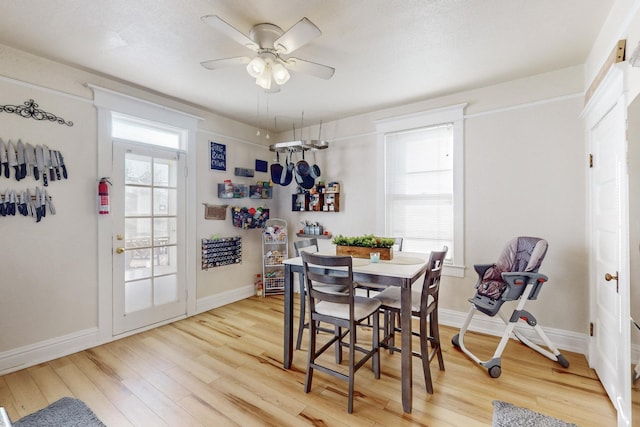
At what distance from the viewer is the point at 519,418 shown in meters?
1.82

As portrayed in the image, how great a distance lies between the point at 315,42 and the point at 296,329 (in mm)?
2698

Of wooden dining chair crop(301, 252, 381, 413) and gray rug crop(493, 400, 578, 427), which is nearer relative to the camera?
gray rug crop(493, 400, 578, 427)

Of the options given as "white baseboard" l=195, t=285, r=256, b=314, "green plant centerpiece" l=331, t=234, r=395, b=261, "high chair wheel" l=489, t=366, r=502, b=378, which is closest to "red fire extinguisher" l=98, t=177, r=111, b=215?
"white baseboard" l=195, t=285, r=256, b=314

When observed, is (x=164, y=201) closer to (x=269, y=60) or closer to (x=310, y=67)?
(x=269, y=60)

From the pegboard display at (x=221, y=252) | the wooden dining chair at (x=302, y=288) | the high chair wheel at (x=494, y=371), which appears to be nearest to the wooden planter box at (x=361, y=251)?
the wooden dining chair at (x=302, y=288)

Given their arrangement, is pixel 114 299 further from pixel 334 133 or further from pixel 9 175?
pixel 334 133

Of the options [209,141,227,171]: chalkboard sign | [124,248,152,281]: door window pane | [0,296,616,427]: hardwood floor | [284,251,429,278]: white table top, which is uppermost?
[209,141,227,171]: chalkboard sign

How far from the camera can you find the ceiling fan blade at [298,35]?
5.52 ft

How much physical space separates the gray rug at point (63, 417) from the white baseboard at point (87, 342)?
77cm

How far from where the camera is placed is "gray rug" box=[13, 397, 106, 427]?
1787mm

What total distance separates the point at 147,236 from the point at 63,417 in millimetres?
1739

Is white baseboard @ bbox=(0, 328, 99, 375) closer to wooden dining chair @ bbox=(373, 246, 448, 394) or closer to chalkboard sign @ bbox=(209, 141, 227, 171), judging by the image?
chalkboard sign @ bbox=(209, 141, 227, 171)

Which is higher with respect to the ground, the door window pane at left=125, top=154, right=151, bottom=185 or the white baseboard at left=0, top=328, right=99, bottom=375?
the door window pane at left=125, top=154, right=151, bottom=185

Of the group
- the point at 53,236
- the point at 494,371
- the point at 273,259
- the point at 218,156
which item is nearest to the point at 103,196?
the point at 53,236
